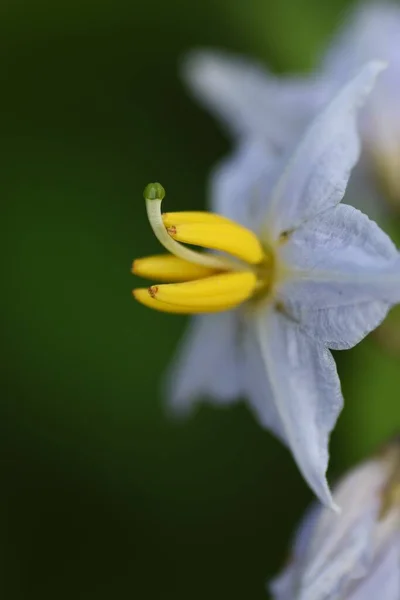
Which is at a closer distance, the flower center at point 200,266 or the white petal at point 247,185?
the flower center at point 200,266

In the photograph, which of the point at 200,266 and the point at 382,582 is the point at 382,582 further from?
the point at 200,266

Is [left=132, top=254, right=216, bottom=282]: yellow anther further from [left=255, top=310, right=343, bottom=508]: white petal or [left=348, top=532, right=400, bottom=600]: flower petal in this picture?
[left=348, top=532, right=400, bottom=600]: flower petal

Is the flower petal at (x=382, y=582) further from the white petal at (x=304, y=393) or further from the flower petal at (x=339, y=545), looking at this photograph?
the white petal at (x=304, y=393)

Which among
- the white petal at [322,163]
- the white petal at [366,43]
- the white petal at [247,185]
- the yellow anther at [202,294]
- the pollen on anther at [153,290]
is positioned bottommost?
the yellow anther at [202,294]

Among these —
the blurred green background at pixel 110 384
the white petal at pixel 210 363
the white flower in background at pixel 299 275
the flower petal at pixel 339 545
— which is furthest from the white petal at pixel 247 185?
the blurred green background at pixel 110 384

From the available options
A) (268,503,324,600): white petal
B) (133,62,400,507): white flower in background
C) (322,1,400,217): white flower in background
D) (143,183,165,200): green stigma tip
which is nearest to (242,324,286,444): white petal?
(133,62,400,507): white flower in background
